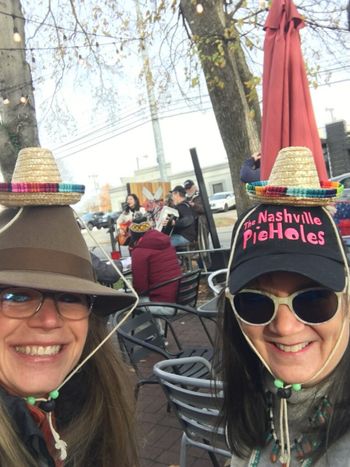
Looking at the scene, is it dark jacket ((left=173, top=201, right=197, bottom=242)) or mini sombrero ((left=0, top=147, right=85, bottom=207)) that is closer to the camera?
mini sombrero ((left=0, top=147, right=85, bottom=207))

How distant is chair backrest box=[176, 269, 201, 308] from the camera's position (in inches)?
189

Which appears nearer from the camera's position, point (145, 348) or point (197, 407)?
point (197, 407)

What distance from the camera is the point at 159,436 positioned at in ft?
10.5

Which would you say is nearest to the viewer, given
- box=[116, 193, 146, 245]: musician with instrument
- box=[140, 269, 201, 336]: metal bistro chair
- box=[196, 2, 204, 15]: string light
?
box=[140, 269, 201, 336]: metal bistro chair

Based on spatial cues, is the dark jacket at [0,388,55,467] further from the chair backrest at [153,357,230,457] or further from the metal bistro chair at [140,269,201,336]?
the metal bistro chair at [140,269,201,336]

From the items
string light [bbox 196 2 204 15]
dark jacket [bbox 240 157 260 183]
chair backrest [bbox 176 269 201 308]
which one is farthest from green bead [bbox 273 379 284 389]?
string light [bbox 196 2 204 15]

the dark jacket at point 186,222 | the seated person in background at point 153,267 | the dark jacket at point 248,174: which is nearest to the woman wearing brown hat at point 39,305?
the dark jacket at point 248,174

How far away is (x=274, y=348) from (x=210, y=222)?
599 centimetres

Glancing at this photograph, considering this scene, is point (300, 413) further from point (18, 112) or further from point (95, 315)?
point (18, 112)

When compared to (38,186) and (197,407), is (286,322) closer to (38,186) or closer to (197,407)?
(38,186)

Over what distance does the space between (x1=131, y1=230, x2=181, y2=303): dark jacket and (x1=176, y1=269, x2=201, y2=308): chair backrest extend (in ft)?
0.20

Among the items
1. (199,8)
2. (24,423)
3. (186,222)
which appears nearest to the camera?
(24,423)

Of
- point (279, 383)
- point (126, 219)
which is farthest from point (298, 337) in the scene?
point (126, 219)

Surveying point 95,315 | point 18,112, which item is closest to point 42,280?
point 95,315
